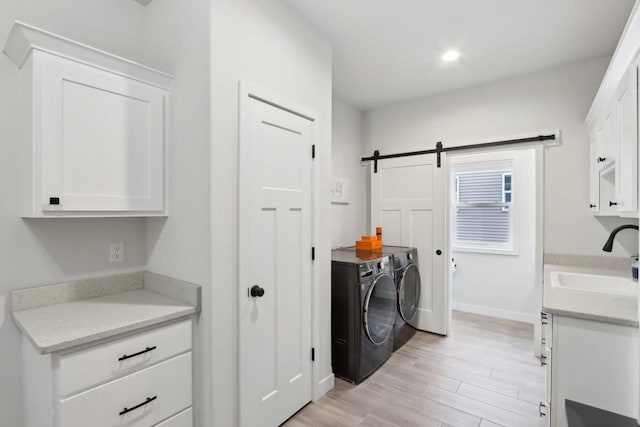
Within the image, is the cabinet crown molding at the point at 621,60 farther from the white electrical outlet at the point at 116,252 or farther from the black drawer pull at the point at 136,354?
the white electrical outlet at the point at 116,252

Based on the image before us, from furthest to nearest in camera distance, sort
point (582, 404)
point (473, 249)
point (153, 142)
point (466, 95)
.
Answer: point (473, 249)
point (466, 95)
point (153, 142)
point (582, 404)

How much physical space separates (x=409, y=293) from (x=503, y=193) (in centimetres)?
193

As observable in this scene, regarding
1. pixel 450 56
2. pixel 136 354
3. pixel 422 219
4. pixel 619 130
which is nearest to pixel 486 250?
pixel 422 219

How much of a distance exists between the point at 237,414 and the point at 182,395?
1.11 ft

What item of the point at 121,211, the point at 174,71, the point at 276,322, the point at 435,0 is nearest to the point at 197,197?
the point at 121,211

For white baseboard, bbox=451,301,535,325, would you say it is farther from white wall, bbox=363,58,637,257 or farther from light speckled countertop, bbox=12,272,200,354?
light speckled countertop, bbox=12,272,200,354

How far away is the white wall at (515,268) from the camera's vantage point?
3953 mm

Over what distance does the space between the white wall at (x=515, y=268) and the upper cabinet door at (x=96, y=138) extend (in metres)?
3.56

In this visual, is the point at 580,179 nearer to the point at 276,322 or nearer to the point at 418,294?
the point at 418,294

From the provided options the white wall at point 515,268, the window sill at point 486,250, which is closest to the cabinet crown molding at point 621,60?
the white wall at point 515,268

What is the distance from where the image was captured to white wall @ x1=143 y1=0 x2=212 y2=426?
1636 mm

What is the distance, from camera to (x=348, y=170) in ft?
12.7

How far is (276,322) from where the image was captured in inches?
78.1

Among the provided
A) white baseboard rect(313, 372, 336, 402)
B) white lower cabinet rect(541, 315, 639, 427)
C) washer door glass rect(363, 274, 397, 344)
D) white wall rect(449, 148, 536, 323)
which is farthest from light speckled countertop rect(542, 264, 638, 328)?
white wall rect(449, 148, 536, 323)
